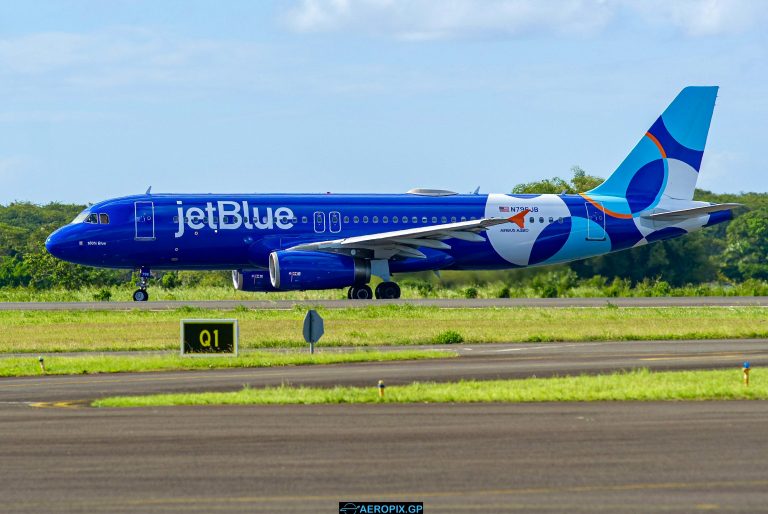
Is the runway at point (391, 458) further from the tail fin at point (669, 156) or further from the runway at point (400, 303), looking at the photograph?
the tail fin at point (669, 156)

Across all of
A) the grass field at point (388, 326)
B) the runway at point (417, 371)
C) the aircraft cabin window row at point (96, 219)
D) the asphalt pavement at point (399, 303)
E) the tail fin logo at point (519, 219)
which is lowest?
the runway at point (417, 371)

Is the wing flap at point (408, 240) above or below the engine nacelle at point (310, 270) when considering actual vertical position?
above

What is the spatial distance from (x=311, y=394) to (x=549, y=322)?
1962 cm

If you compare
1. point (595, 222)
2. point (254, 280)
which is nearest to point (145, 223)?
point (254, 280)

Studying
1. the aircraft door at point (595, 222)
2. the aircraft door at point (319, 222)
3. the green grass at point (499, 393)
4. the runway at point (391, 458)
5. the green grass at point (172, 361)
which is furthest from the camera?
the aircraft door at point (595, 222)

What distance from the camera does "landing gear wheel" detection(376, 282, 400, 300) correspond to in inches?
2055

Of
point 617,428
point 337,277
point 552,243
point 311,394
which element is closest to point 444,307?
point 337,277

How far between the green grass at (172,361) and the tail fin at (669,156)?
1057 inches

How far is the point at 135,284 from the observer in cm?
6919

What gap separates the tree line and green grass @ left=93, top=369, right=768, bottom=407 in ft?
105

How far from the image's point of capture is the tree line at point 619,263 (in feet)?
205

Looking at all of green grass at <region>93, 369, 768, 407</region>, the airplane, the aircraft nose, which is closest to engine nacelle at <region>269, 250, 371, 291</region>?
the airplane

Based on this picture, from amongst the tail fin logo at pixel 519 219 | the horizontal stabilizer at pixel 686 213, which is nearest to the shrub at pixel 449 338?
the tail fin logo at pixel 519 219

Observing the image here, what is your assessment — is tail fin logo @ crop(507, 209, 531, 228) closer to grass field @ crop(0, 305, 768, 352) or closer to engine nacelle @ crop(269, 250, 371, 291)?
engine nacelle @ crop(269, 250, 371, 291)
